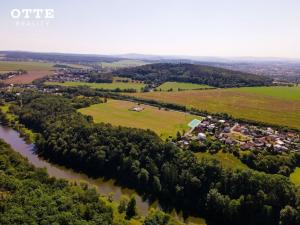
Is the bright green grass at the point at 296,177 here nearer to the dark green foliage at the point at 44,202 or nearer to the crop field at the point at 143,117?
the crop field at the point at 143,117

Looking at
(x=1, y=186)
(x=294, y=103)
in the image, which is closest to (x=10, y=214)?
(x=1, y=186)

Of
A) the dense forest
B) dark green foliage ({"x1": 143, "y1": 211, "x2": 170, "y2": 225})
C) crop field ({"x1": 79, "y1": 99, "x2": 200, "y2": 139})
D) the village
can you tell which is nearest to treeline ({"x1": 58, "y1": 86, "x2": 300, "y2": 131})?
the village

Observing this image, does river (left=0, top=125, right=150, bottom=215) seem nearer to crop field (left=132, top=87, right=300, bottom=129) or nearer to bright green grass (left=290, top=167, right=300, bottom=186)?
bright green grass (left=290, top=167, right=300, bottom=186)

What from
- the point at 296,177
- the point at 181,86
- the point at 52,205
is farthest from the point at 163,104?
the point at 52,205

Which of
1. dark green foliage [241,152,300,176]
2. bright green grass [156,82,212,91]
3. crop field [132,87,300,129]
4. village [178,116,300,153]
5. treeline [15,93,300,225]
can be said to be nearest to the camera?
treeline [15,93,300,225]

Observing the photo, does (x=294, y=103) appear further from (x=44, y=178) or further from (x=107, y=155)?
A: (x=44, y=178)

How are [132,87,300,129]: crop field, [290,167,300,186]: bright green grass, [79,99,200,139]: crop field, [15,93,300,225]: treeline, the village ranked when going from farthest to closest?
[132,87,300,129]: crop field, [79,99,200,139]: crop field, the village, [290,167,300,186]: bright green grass, [15,93,300,225]: treeline

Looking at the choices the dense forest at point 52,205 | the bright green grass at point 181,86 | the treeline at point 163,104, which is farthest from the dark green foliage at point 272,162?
the bright green grass at point 181,86

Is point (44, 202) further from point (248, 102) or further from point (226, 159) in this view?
point (248, 102)
